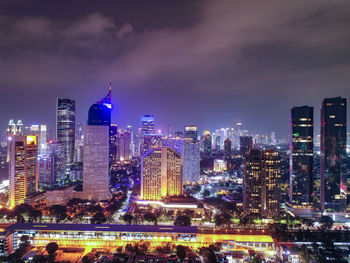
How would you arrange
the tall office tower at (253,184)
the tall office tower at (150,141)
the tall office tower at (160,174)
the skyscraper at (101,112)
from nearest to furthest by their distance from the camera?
the tall office tower at (253,184) → the tall office tower at (160,174) → the skyscraper at (101,112) → the tall office tower at (150,141)

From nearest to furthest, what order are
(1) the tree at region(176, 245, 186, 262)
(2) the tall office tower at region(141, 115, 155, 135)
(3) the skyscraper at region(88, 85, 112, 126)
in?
(1) the tree at region(176, 245, 186, 262), (3) the skyscraper at region(88, 85, 112, 126), (2) the tall office tower at region(141, 115, 155, 135)

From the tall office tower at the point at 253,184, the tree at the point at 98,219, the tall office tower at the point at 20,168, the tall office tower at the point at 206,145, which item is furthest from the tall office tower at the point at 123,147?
the tall office tower at the point at 253,184

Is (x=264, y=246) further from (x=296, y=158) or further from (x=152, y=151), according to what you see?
(x=152, y=151)

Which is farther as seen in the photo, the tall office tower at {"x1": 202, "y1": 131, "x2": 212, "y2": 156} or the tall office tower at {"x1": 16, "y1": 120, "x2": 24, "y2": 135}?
the tall office tower at {"x1": 202, "y1": 131, "x2": 212, "y2": 156}

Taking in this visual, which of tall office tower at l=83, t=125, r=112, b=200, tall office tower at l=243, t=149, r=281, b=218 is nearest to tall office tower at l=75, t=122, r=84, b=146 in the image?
tall office tower at l=83, t=125, r=112, b=200

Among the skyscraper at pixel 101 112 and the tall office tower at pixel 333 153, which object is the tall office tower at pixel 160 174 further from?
the skyscraper at pixel 101 112

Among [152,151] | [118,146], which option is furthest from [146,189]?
[118,146]

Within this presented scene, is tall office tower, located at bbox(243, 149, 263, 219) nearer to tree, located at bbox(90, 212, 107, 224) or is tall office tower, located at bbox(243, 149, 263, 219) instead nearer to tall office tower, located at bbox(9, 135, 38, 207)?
tree, located at bbox(90, 212, 107, 224)
